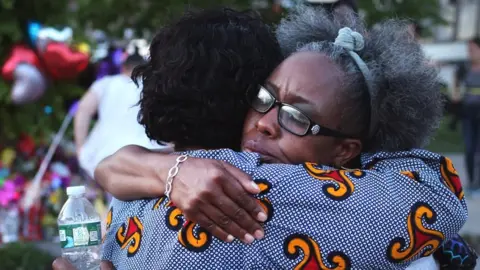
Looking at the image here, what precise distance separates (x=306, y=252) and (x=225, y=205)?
20 cm

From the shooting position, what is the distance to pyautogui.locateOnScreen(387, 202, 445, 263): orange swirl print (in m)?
1.71

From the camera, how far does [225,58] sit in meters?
1.81

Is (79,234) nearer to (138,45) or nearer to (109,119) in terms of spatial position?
(109,119)

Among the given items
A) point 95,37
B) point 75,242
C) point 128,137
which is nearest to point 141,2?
point 95,37

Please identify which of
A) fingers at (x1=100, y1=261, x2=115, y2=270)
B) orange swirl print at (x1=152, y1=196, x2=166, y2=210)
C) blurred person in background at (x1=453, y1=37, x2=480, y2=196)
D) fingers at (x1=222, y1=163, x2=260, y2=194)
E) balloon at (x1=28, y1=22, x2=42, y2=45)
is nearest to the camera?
fingers at (x1=222, y1=163, x2=260, y2=194)

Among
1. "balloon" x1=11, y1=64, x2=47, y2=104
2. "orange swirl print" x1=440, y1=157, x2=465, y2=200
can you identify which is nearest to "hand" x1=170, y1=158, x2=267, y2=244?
"orange swirl print" x1=440, y1=157, x2=465, y2=200

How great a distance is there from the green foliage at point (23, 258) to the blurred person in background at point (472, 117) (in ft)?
20.6

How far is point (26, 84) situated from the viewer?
7.28 meters

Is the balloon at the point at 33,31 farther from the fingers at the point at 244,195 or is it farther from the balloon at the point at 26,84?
the fingers at the point at 244,195

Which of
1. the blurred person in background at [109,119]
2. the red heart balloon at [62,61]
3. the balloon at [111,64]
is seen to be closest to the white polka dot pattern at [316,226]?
the blurred person in background at [109,119]

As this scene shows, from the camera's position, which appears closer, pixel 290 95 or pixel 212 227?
pixel 212 227

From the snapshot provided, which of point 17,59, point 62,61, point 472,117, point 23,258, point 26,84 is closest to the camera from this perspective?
point 23,258

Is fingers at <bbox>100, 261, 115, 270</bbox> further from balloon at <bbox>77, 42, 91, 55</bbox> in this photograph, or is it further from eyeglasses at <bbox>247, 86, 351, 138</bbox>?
balloon at <bbox>77, 42, 91, 55</bbox>

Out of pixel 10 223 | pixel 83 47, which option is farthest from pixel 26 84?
pixel 10 223
